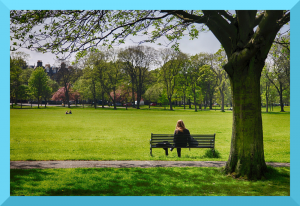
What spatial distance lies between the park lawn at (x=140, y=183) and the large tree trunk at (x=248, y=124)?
343 millimetres

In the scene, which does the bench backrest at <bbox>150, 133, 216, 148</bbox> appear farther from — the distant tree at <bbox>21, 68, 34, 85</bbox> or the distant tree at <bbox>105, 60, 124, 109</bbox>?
the distant tree at <bbox>105, 60, 124, 109</bbox>

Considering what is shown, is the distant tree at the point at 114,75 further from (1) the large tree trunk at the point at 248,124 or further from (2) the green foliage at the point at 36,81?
(1) the large tree trunk at the point at 248,124

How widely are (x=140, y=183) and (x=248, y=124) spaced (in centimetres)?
307

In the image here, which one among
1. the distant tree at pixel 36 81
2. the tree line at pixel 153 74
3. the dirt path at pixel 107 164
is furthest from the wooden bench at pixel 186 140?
the tree line at pixel 153 74

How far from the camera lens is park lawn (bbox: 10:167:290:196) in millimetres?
5539

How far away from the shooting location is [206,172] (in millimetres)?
6785

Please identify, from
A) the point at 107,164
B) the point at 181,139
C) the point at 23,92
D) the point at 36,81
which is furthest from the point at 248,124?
the point at 36,81

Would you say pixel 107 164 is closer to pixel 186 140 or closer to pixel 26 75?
pixel 186 140

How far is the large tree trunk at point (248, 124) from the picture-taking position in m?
6.35

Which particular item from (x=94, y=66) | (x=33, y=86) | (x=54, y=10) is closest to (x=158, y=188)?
(x=54, y=10)

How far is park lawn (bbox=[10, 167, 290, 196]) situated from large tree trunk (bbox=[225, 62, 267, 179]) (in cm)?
34

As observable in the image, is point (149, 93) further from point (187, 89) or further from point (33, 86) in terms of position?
point (33, 86)

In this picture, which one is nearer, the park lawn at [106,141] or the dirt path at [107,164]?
the dirt path at [107,164]
